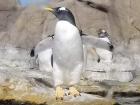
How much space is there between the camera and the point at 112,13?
14570 millimetres

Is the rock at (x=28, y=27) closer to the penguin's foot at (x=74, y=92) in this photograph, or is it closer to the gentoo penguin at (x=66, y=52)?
the gentoo penguin at (x=66, y=52)

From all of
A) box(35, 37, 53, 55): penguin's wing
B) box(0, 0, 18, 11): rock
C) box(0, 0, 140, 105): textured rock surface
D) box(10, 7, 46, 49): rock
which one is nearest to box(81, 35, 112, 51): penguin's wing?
box(35, 37, 53, 55): penguin's wing

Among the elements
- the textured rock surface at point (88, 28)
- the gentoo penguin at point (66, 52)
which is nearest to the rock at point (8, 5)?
the textured rock surface at point (88, 28)

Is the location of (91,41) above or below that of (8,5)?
below

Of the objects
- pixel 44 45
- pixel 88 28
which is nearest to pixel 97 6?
pixel 88 28

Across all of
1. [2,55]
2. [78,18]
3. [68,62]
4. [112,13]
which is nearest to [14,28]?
[78,18]

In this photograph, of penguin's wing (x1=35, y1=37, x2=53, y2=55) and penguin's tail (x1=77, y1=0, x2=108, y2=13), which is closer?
penguin's wing (x1=35, y1=37, x2=53, y2=55)

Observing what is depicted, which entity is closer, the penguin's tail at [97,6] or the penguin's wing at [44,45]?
the penguin's wing at [44,45]

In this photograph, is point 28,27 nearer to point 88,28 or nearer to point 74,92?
point 88,28

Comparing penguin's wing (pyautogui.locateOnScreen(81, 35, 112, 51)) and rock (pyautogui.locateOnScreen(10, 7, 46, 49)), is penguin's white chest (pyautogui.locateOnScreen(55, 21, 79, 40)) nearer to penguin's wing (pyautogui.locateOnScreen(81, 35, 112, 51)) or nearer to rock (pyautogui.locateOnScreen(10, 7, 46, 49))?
penguin's wing (pyautogui.locateOnScreen(81, 35, 112, 51))

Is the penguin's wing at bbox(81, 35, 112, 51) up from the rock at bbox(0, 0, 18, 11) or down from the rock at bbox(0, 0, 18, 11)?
down

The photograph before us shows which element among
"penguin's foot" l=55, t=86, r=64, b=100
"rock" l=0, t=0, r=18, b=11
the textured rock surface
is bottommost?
"penguin's foot" l=55, t=86, r=64, b=100

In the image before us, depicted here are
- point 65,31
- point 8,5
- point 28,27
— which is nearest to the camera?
point 65,31

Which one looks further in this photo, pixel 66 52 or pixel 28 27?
pixel 28 27
